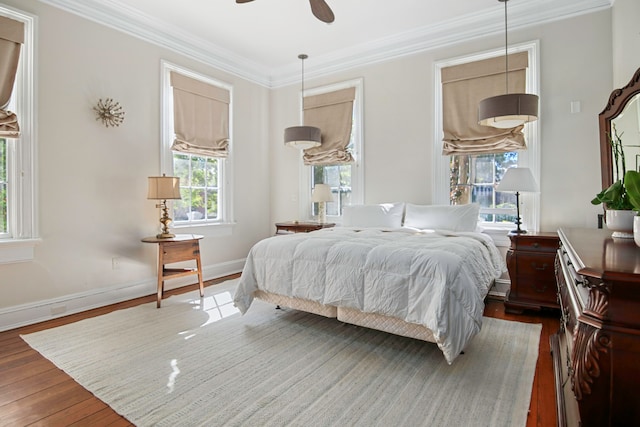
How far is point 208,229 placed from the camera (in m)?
4.73

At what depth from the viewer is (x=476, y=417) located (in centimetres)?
174

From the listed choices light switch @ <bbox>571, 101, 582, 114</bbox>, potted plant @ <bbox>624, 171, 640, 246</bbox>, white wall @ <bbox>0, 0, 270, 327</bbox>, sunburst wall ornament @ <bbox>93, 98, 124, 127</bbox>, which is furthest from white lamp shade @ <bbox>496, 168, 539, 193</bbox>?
sunburst wall ornament @ <bbox>93, 98, 124, 127</bbox>

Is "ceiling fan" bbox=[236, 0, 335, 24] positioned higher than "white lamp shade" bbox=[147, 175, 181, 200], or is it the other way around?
"ceiling fan" bbox=[236, 0, 335, 24]

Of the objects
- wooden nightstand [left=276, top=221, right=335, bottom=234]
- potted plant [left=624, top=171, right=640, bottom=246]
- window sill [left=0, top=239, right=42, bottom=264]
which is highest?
potted plant [left=624, top=171, right=640, bottom=246]

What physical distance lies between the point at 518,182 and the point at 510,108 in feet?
2.29

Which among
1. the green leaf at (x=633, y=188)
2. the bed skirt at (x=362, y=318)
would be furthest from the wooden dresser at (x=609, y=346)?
the bed skirt at (x=362, y=318)

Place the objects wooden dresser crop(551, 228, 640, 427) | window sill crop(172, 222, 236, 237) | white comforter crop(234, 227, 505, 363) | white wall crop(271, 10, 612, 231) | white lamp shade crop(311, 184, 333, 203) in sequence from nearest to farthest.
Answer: wooden dresser crop(551, 228, 640, 427), white comforter crop(234, 227, 505, 363), white wall crop(271, 10, 612, 231), window sill crop(172, 222, 236, 237), white lamp shade crop(311, 184, 333, 203)

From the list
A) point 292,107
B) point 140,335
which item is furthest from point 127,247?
point 292,107

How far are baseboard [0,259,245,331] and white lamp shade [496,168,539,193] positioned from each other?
3.89 m

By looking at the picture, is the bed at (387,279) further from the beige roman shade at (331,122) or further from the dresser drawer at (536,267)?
the beige roman shade at (331,122)

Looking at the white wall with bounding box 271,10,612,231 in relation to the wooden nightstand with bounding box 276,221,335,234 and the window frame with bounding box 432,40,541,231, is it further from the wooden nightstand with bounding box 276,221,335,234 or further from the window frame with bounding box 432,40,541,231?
the wooden nightstand with bounding box 276,221,335,234

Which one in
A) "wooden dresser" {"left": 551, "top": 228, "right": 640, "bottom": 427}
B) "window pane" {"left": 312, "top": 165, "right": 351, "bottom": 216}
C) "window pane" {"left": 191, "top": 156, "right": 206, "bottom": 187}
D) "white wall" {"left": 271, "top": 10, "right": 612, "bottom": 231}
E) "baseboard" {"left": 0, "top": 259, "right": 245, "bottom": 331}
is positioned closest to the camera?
"wooden dresser" {"left": 551, "top": 228, "right": 640, "bottom": 427}

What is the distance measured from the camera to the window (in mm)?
4262

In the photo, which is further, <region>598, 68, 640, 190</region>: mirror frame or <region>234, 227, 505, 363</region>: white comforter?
<region>598, 68, 640, 190</region>: mirror frame
